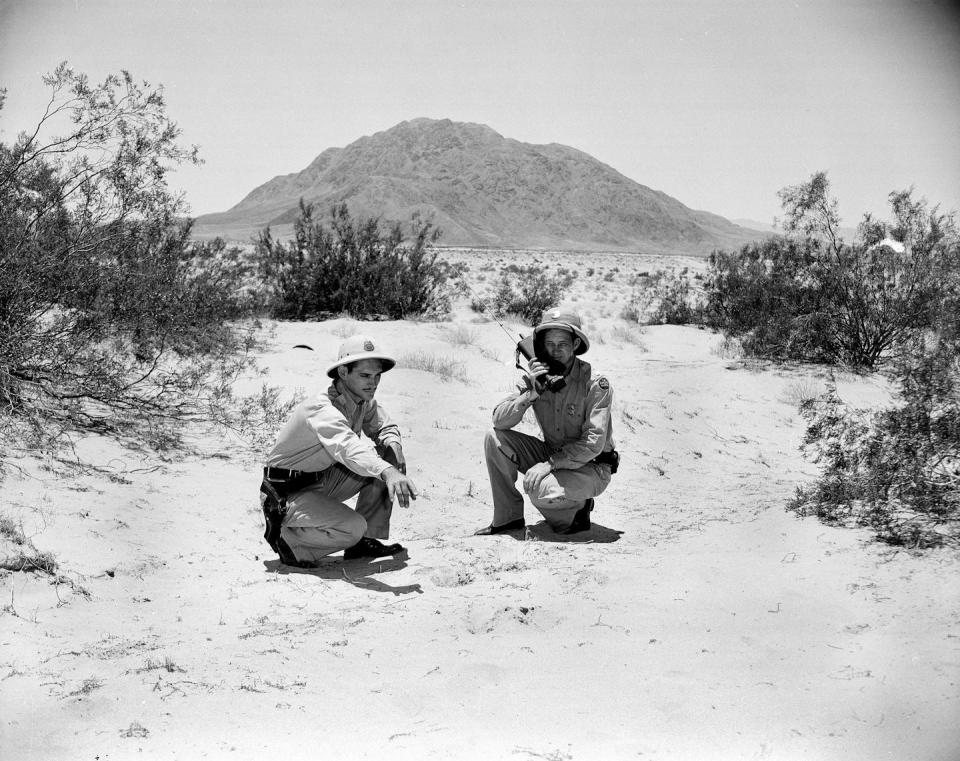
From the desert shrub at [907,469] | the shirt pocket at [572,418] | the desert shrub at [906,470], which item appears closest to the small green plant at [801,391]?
the desert shrub at [907,469]

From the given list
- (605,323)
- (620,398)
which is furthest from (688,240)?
(620,398)

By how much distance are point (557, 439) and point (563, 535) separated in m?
0.60

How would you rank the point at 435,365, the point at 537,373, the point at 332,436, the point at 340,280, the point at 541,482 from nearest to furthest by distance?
the point at 332,436, the point at 537,373, the point at 541,482, the point at 435,365, the point at 340,280

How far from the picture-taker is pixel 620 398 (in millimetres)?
9422

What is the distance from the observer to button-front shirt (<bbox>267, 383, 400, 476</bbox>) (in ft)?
13.7

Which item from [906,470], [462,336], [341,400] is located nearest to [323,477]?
[341,400]

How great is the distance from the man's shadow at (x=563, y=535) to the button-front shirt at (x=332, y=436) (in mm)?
1095

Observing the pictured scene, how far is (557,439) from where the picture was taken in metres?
5.38

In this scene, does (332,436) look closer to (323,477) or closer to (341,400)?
(341,400)

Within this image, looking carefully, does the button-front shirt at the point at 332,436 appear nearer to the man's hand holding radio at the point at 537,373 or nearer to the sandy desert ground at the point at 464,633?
the sandy desert ground at the point at 464,633

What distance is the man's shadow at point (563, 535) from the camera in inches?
206

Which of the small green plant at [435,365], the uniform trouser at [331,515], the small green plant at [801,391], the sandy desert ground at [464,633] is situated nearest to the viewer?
the sandy desert ground at [464,633]

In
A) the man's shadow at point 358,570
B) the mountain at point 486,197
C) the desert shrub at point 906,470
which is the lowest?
the man's shadow at point 358,570

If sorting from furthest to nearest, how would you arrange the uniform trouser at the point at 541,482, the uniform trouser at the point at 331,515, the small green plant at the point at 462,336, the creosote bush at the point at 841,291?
the small green plant at the point at 462,336, the creosote bush at the point at 841,291, the uniform trouser at the point at 541,482, the uniform trouser at the point at 331,515
